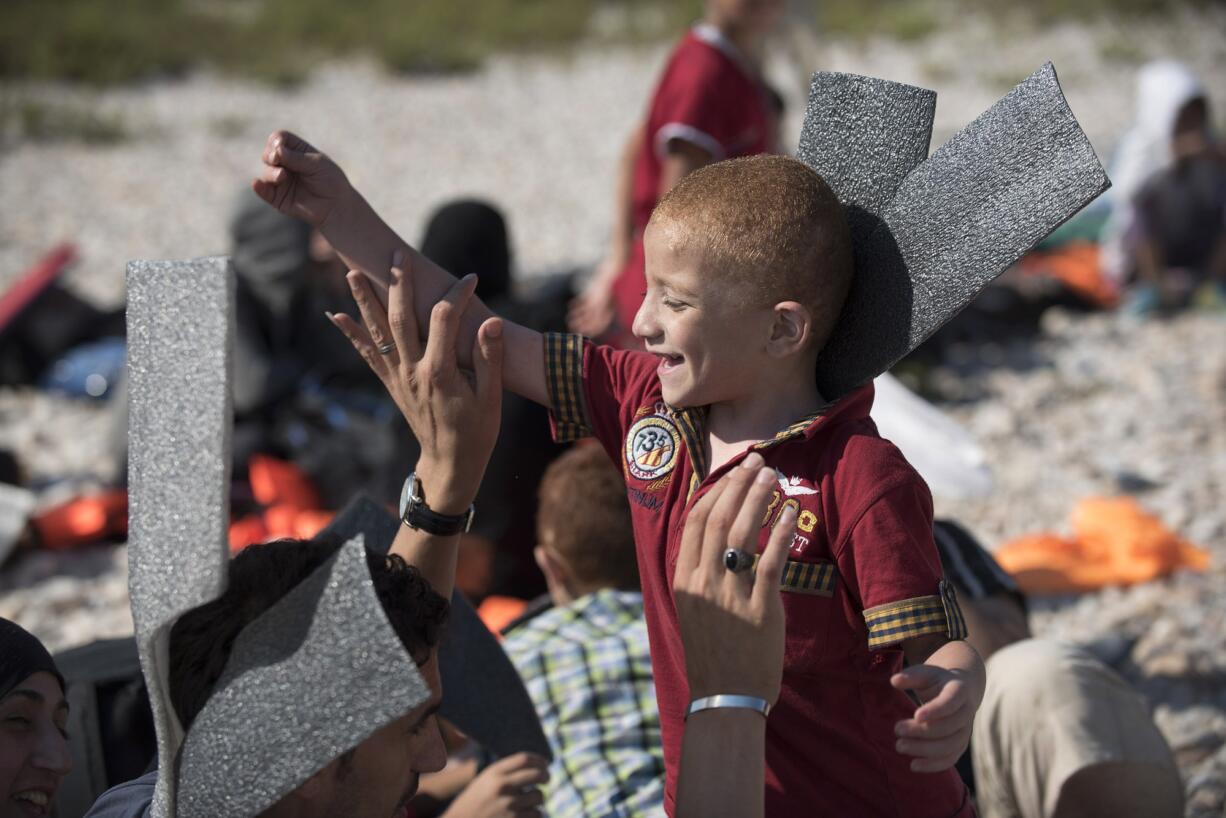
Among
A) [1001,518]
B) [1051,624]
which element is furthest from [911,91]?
[1001,518]

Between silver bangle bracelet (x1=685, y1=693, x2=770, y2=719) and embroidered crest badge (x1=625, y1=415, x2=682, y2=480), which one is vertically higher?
embroidered crest badge (x1=625, y1=415, x2=682, y2=480)

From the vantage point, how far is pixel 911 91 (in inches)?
84.8

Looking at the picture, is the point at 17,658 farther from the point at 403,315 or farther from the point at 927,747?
the point at 927,747

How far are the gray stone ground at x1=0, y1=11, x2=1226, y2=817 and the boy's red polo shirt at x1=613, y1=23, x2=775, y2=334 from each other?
177cm

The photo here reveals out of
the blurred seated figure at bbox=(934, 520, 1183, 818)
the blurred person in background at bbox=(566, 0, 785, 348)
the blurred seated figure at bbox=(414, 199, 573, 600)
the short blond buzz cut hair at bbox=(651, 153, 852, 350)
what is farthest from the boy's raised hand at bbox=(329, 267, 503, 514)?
the blurred person in background at bbox=(566, 0, 785, 348)

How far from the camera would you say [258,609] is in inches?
66.9

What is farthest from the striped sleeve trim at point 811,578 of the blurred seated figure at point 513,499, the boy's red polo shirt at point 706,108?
the boy's red polo shirt at point 706,108

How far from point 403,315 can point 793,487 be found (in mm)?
664

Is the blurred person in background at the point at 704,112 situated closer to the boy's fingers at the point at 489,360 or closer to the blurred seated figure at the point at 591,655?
the blurred seated figure at the point at 591,655

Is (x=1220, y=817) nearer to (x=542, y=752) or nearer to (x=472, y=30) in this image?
(x=542, y=752)

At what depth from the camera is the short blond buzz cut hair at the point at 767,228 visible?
1.93m

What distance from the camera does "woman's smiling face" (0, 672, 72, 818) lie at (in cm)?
199

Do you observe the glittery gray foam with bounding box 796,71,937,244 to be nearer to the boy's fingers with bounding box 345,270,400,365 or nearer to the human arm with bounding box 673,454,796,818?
the human arm with bounding box 673,454,796,818

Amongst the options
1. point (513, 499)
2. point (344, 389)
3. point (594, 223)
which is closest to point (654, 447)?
point (513, 499)
